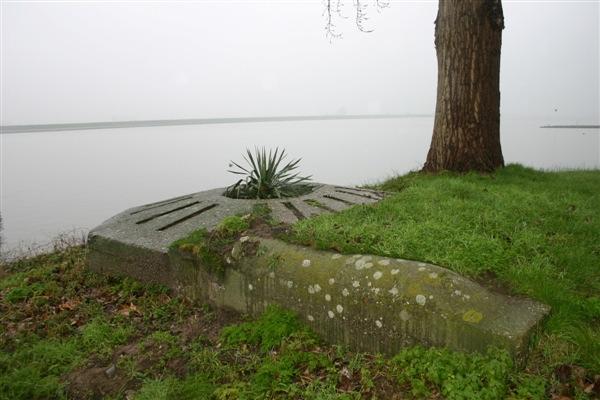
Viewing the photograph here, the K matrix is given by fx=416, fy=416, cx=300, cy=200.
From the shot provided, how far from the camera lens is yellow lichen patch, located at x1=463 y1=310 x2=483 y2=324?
7.88 ft

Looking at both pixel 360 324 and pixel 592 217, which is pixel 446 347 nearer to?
pixel 360 324

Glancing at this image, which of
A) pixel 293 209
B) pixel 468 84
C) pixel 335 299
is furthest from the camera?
pixel 468 84

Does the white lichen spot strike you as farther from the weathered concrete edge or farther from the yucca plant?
the yucca plant

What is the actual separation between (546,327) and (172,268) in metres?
3.16

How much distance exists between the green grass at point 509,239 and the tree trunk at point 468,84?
1670mm

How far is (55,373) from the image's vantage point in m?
3.13

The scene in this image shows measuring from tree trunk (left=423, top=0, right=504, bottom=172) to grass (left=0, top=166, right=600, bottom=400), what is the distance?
2.11 meters

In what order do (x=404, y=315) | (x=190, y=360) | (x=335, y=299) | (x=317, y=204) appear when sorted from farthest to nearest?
(x=317, y=204) < (x=190, y=360) < (x=335, y=299) < (x=404, y=315)

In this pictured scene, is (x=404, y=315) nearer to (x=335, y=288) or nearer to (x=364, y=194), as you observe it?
(x=335, y=288)

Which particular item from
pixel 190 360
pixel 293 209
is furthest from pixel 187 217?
pixel 190 360

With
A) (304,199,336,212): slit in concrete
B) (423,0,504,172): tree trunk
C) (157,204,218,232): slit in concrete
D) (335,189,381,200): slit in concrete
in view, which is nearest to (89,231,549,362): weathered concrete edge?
(157,204,218,232): slit in concrete

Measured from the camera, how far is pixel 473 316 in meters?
2.43

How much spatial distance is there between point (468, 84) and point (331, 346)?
5.25m

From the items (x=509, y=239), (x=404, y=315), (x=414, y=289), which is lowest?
(x=404, y=315)
